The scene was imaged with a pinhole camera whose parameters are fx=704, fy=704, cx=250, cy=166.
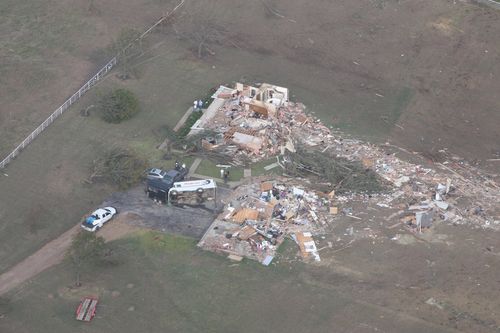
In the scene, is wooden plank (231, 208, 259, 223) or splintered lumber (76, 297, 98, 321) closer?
splintered lumber (76, 297, 98, 321)

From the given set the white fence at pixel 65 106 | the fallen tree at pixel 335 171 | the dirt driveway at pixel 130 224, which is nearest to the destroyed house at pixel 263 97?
the fallen tree at pixel 335 171

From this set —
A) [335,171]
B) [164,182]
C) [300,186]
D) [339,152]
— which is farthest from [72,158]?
[339,152]

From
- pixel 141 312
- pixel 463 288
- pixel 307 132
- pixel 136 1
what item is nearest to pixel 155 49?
pixel 136 1

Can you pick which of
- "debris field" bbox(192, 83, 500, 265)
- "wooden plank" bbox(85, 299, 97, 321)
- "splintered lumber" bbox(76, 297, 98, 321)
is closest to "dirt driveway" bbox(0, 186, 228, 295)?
"debris field" bbox(192, 83, 500, 265)

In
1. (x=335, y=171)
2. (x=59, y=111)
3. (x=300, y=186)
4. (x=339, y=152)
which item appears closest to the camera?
(x=300, y=186)

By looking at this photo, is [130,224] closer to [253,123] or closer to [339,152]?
[253,123]

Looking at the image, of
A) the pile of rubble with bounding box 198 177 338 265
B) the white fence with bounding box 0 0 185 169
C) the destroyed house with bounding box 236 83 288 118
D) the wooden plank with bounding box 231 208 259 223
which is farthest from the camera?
the destroyed house with bounding box 236 83 288 118

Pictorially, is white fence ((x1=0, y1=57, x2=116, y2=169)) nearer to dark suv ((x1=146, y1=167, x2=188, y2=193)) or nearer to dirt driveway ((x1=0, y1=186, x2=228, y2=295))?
dirt driveway ((x1=0, y1=186, x2=228, y2=295))
